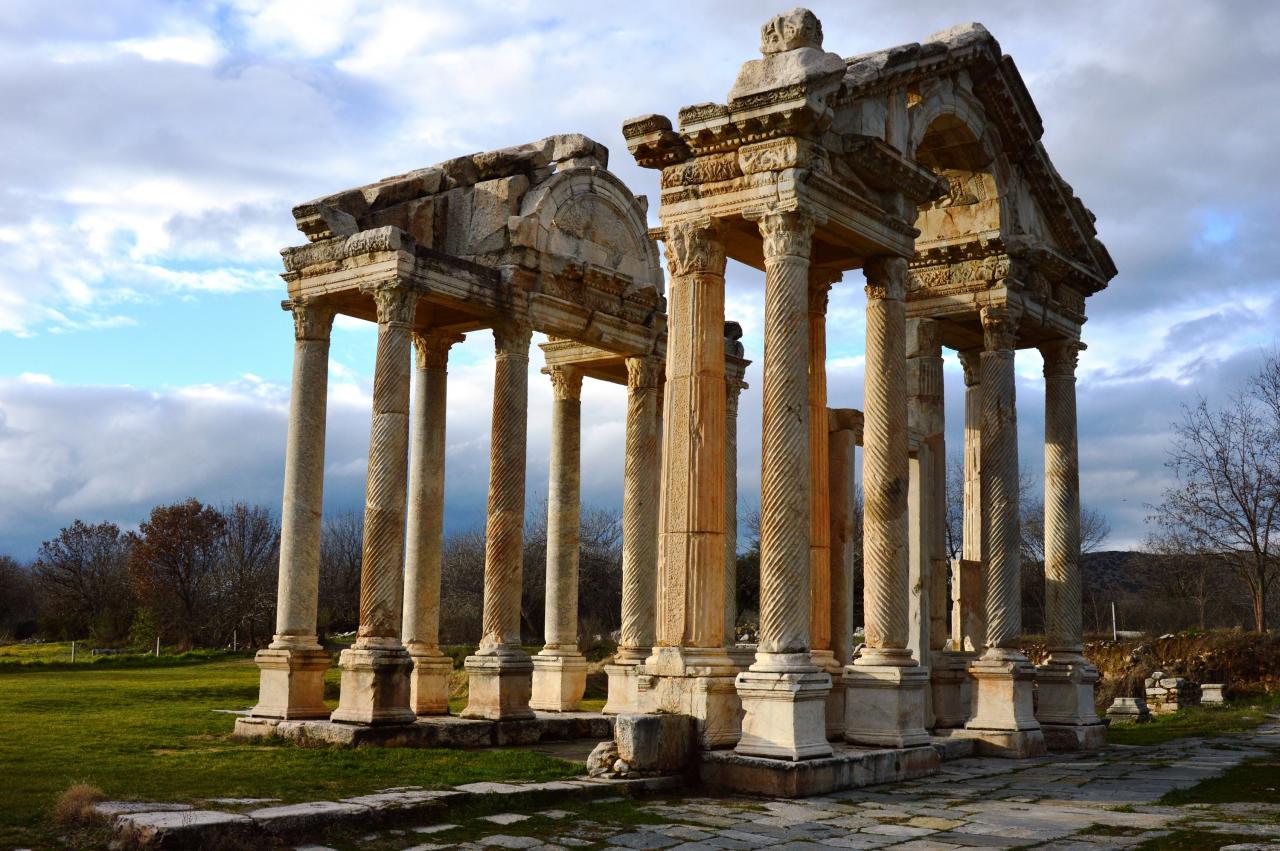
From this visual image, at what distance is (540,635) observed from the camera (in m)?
49.6

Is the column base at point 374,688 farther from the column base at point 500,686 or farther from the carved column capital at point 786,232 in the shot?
the carved column capital at point 786,232

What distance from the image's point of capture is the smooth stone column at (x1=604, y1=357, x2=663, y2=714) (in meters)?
20.8

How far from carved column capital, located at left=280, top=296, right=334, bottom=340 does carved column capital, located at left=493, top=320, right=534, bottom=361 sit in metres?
2.73

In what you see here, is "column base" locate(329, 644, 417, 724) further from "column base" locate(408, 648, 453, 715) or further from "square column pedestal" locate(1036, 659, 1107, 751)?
"square column pedestal" locate(1036, 659, 1107, 751)

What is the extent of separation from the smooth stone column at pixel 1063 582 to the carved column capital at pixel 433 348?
10.2 metres

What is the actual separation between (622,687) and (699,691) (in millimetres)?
7391

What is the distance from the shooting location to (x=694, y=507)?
14016mm

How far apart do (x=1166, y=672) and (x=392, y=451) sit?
23132mm

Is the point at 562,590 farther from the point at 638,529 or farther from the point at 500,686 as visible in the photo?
the point at 500,686

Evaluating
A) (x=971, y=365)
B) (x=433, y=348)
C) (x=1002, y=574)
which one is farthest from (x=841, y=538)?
(x=433, y=348)

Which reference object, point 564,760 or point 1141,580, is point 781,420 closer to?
point 564,760

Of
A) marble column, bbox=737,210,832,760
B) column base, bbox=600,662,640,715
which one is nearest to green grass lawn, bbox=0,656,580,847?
marble column, bbox=737,210,832,760

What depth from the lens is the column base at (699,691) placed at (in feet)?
44.2

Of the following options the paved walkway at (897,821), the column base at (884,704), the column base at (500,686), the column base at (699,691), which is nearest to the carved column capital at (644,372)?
the column base at (500,686)
